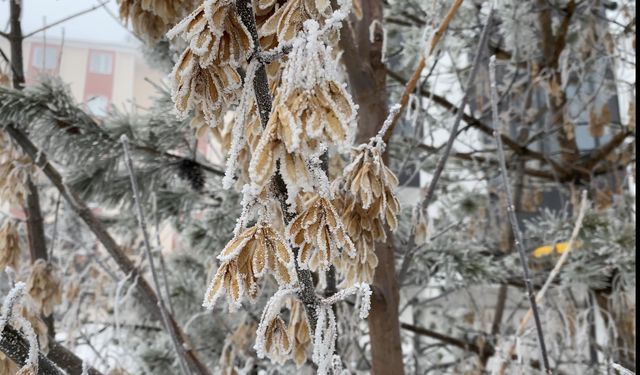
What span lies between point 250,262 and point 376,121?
588 millimetres

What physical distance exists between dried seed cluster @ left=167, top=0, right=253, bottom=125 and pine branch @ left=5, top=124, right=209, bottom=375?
52cm

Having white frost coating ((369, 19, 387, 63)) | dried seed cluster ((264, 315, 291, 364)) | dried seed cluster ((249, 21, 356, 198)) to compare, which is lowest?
dried seed cluster ((264, 315, 291, 364))

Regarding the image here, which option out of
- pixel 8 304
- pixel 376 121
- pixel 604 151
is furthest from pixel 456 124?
pixel 604 151

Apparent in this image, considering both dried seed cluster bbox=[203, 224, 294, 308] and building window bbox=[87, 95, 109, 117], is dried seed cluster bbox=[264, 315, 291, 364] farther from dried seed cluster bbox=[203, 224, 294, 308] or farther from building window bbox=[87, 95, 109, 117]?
building window bbox=[87, 95, 109, 117]

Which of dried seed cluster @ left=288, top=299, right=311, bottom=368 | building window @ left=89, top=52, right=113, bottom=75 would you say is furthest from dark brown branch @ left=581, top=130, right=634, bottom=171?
building window @ left=89, top=52, right=113, bottom=75

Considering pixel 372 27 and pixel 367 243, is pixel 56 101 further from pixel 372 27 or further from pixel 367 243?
pixel 367 243

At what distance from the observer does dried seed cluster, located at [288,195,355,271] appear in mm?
367

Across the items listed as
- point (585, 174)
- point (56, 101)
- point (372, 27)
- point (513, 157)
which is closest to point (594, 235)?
point (513, 157)

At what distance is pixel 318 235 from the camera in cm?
36

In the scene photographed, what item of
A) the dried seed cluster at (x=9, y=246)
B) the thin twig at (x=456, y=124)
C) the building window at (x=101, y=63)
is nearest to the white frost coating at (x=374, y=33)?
the thin twig at (x=456, y=124)

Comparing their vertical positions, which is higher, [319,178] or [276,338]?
[319,178]

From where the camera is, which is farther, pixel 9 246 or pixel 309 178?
pixel 9 246

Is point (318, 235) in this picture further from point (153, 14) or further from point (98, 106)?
point (98, 106)

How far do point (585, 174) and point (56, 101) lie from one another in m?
1.91
